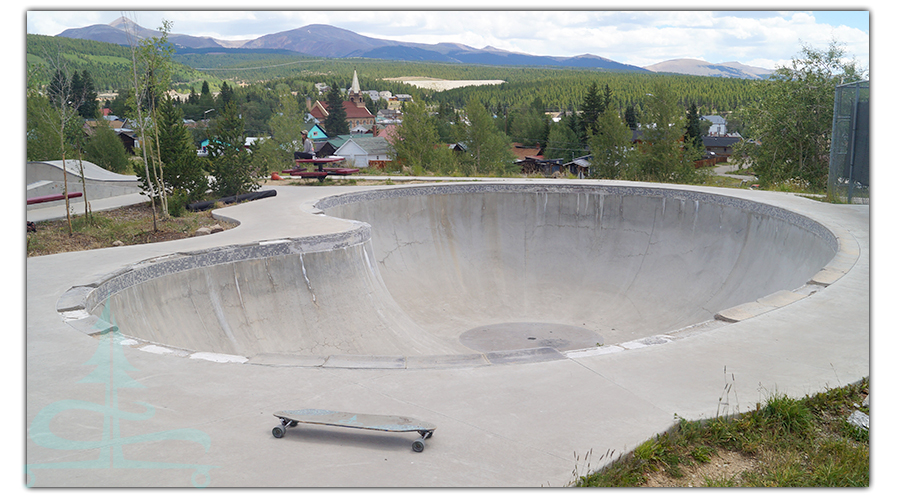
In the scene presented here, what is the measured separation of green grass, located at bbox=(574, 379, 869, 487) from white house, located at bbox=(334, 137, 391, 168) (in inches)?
2534

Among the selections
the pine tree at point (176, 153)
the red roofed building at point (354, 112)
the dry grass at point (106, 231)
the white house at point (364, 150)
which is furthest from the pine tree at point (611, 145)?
the red roofed building at point (354, 112)

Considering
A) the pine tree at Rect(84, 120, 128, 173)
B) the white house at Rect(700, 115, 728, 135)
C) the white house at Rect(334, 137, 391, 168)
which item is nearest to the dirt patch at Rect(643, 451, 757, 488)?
the pine tree at Rect(84, 120, 128, 173)

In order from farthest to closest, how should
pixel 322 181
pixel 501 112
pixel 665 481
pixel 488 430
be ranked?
1. pixel 501 112
2. pixel 322 181
3. pixel 488 430
4. pixel 665 481

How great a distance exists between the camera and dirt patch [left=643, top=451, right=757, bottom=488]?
3.77 meters

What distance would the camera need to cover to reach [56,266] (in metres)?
9.07

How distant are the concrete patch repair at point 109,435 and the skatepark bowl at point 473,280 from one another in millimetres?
819

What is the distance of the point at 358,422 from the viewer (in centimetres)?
404

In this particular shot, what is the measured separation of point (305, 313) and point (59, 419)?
583 cm

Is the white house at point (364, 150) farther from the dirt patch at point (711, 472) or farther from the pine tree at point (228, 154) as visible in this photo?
the dirt patch at point (711, 472)

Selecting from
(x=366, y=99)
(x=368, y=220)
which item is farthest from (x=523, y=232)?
(x=366, y=99)

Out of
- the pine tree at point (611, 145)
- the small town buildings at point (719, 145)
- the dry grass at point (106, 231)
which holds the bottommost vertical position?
the dry grass at point (106, 231)

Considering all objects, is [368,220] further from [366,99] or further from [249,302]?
[366,99]

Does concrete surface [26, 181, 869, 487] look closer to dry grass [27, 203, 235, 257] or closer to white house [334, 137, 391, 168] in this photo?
dry grass [27, 203, 235, 257]

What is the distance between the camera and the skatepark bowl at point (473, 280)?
8242 millimetres
